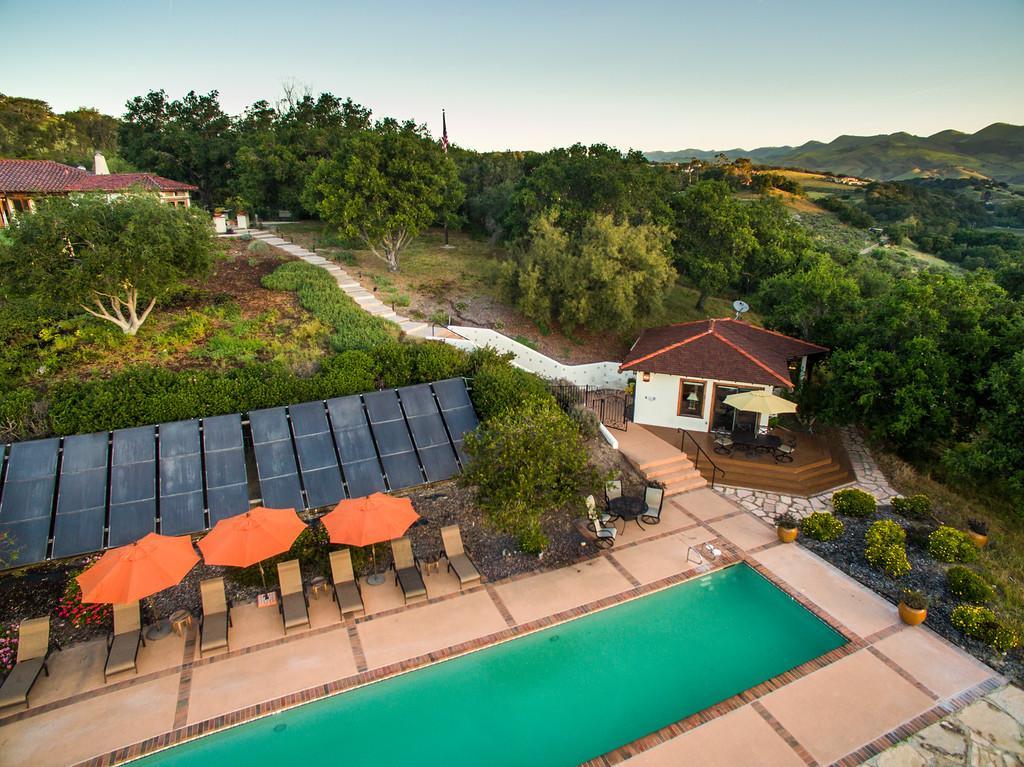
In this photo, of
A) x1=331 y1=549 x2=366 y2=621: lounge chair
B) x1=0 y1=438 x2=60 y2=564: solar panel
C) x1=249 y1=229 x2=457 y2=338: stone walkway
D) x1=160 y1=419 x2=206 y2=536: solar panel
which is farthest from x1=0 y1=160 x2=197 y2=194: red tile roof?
x1=331 y1=549 x2=366 y2=621: lounge chair

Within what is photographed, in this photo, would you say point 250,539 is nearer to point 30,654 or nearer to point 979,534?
point 30,654

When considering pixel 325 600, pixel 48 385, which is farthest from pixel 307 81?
pixel 325 600

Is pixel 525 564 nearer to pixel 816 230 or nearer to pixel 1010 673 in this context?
pixel 1010 673

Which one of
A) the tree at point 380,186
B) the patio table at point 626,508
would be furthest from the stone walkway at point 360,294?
the patio table at point 626,508

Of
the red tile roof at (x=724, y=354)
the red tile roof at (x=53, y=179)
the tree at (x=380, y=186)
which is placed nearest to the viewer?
the red tile roof at (x=724, y=354)

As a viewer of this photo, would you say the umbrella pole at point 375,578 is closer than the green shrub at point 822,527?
Yes

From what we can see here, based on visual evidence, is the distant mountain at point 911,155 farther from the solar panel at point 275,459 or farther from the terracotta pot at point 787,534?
the solar panel at point 275,459
